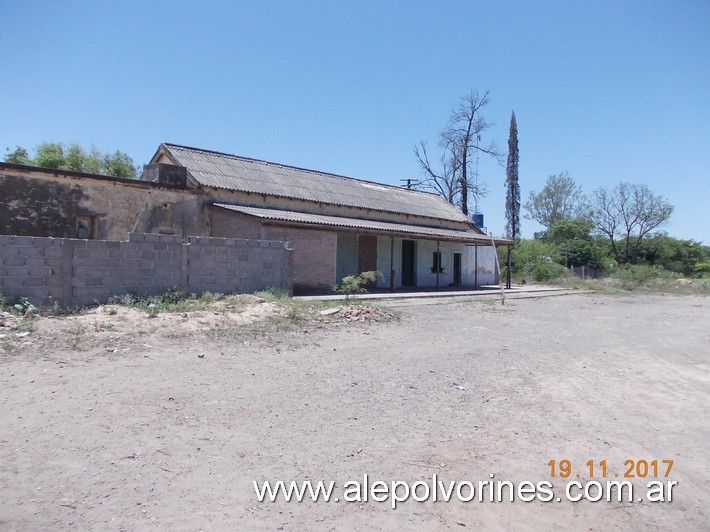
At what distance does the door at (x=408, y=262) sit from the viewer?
945 inches

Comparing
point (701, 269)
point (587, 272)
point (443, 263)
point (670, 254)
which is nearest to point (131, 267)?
point (443, 263)

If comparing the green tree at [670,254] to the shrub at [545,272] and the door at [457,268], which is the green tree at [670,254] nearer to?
the shrub at [545,272]

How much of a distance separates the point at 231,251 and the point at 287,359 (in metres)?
5.99

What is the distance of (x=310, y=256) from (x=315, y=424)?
13.3 metres

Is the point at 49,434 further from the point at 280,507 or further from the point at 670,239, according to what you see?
the point at 670,239

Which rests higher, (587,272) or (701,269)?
(701,269)

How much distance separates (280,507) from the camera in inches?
127

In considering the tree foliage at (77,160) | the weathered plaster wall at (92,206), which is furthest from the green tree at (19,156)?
the weathered plaster wall at (92,206)

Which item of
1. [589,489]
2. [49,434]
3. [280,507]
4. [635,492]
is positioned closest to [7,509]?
[49,434]

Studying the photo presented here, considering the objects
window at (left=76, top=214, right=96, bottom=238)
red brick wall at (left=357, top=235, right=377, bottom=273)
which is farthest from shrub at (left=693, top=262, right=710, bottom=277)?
window at (left=76, top=214, right=96, bottom=238)

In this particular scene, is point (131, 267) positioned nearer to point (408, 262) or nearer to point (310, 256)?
point (310, 256)

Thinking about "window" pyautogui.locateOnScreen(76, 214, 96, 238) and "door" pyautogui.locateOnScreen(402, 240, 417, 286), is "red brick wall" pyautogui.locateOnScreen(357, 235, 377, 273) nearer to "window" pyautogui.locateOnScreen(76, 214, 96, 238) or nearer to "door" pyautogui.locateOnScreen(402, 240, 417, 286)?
"door" pyautogui.locateOnScreen(402, 240, 417, 286)

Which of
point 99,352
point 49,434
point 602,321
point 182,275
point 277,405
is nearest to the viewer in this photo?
point 49,434

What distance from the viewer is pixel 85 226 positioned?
15.2 m
